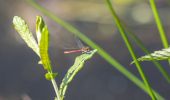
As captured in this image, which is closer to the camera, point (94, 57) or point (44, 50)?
point (44, 50)

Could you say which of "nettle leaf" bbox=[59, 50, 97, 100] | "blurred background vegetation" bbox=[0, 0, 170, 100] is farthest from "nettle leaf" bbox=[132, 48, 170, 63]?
"blurred background vegetation" bbox=[0, 0, 170, 100]

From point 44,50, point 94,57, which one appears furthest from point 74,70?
point 94,57

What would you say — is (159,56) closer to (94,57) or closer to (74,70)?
(74,70)

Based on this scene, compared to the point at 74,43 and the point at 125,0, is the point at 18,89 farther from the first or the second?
the point at 74,43

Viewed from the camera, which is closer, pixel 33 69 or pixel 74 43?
pixel 74 43

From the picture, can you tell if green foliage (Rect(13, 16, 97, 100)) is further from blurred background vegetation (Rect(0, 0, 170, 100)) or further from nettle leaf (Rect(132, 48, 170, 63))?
blurred background vegetation (Rect(0, 0, 170, 100))

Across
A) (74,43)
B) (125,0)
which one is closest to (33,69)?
(125,0)

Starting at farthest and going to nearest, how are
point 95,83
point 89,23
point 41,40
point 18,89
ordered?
point 89,23 < point 95,83 < point 18,89 < point 41,40

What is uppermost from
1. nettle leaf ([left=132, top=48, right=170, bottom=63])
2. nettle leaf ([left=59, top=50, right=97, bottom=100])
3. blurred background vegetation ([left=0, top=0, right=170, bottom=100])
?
blurred background vegetation ([left=0, top=0, right=170, bottom=100])

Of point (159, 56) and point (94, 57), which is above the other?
point (94, 57)
